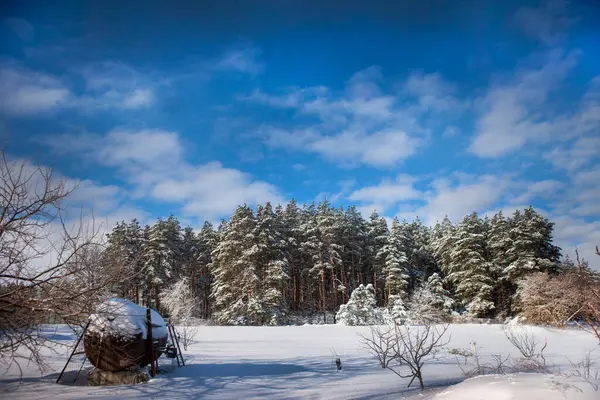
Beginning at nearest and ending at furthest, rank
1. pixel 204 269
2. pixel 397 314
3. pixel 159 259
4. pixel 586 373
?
pixel 586 373, pixel 397 314, pixel 159 259, pixel 204 269

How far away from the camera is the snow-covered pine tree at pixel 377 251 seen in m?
50.2

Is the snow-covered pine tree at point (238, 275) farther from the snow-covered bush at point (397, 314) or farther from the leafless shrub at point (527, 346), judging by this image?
the leafless shrub at point (527, 346)

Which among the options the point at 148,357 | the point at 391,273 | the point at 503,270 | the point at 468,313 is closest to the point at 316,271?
the point at 391,273

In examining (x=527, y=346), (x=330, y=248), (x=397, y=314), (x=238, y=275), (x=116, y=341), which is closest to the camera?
(x=116, y=341)

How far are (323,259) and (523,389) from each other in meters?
43.1

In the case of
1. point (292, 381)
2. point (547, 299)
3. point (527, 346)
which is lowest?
point (292, 381)

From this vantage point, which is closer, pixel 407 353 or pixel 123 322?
pixel 123 322

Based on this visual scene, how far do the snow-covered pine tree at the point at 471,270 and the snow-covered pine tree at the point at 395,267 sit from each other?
5290 millimetres

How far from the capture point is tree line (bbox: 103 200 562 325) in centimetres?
3956

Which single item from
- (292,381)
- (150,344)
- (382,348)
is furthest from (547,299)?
(150,344)

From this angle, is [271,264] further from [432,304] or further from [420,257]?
[420,257]

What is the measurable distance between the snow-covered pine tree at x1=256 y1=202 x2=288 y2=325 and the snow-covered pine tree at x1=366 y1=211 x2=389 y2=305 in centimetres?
1224

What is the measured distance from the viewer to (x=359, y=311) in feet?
112

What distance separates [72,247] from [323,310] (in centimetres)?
3953
